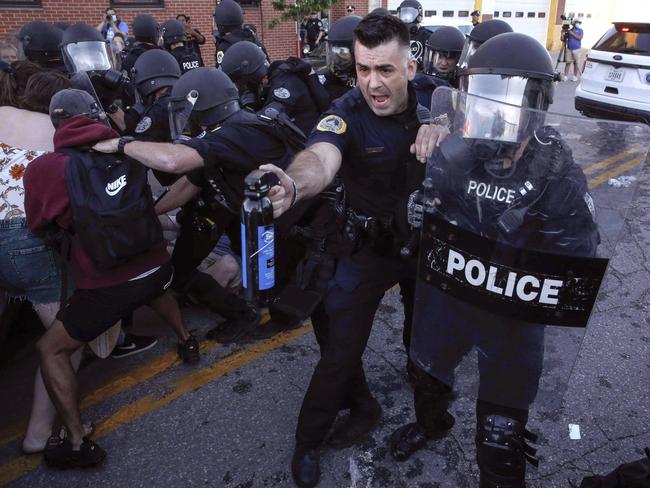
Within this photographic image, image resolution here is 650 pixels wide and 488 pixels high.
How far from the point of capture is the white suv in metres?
6.95

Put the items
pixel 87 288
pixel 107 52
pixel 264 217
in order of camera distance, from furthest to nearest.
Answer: pixel 107 52 < pixel 87 288 < pixel 264 217

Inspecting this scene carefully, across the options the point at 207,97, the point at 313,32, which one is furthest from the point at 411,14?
the point at 313,32

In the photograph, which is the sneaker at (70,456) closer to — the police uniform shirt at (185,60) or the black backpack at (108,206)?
the black backpack at (108,206)

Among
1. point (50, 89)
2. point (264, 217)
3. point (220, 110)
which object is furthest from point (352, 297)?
point (50, 89)

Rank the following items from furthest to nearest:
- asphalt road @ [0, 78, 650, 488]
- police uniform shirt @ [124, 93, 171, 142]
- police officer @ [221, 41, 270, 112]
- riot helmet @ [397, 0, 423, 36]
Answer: riot helmet @ [397, 0, 423, 36] < police officer @ [221, 41, 270, 112] < police uniform shirt @ [124, 93, 171, 142] < asphalt road @ [0, 78, 650, 488]

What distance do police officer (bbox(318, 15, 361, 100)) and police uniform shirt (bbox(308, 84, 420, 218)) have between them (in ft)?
7.41

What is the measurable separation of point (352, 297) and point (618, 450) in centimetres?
145

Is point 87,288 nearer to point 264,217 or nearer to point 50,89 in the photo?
point 50,89

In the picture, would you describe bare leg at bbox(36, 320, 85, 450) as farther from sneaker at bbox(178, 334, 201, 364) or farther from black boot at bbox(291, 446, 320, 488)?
black boot at bbox(291, 446, 320, 488)

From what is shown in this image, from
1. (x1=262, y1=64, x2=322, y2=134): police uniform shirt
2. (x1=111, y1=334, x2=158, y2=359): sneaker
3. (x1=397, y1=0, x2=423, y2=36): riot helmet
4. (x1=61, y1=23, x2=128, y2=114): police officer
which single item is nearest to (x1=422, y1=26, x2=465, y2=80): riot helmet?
(x1=262, y1=64, x2=322, y2=134): police uniform shirt

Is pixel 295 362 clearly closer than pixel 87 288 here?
No

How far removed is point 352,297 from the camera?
2.18 metres

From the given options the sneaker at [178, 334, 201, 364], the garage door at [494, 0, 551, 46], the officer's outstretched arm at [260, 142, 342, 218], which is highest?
the officer's outstretched arm at [260, 142, 342, 218]

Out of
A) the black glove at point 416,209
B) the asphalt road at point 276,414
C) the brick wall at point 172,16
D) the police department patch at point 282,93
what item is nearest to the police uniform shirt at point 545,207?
the black glove at point 416,209
